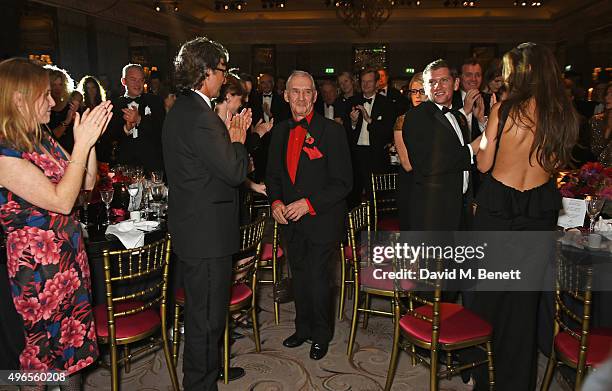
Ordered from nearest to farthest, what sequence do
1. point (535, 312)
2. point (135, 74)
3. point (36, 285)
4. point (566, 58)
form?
point (36, 285), point (535, 312), point (135, 74), point (566, 58)

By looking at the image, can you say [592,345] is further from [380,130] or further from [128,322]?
[380,130]

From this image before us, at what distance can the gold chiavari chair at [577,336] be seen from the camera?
2219mm

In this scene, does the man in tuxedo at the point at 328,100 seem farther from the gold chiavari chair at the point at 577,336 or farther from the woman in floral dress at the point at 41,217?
the woman in floral dress at the point at 41,217

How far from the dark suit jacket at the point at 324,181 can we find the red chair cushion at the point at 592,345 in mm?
1408

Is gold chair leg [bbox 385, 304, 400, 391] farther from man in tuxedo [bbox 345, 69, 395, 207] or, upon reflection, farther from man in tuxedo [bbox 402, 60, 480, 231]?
man in tuxedo [bbox 345, 69, 395, 207]

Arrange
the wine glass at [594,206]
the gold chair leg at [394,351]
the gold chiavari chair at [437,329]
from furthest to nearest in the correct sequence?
the wine glass at [594,206] → the gold chair leg at [394,351] → the gold chiavari chair at [437,329]

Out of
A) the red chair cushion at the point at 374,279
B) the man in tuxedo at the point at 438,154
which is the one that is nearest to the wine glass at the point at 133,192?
the red chair cushion at the point at 374,279

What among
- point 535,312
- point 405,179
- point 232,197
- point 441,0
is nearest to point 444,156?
point 405,179

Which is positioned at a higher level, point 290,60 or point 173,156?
point 290,60

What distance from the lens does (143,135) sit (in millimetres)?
5332

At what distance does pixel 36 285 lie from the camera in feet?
7.06

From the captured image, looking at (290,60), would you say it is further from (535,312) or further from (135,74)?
(535,312)

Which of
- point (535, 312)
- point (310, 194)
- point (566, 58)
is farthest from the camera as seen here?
point (566, 58)

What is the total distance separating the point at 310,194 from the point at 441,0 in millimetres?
11752
